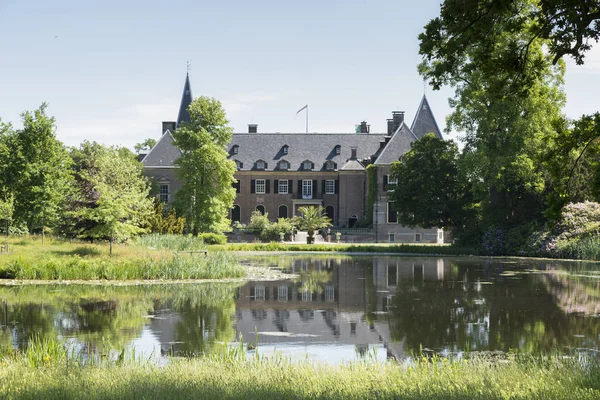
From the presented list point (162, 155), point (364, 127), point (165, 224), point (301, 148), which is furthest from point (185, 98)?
point (165, 224)

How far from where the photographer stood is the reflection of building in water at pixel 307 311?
42.7 ft

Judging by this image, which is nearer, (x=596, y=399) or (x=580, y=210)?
(x=596, y=399)

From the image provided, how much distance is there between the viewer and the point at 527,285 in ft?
71.6

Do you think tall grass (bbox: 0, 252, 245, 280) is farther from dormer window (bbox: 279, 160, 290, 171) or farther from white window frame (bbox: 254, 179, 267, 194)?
white window frame (bbox: 254, 179, 267, 194)

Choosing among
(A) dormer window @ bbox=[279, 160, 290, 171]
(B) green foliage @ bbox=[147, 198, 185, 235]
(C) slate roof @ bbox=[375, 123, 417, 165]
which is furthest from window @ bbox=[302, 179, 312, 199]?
(B) green foliage @ bbox=[147, 198, 185, 235]

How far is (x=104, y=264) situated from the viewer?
72.0ft

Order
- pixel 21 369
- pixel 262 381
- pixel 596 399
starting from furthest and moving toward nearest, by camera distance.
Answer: pixel 21 369, pixel 262 381, pixel 596 399

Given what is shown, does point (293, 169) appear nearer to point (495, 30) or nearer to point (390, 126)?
point (390, 126)

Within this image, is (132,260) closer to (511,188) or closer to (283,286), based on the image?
(283,286)

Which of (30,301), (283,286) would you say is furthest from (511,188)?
(30,301)

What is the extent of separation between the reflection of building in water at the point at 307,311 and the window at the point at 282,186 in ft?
129

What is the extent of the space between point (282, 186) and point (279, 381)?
5806 cm

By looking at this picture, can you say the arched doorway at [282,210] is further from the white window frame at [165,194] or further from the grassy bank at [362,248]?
the grassy bank at [362,248]

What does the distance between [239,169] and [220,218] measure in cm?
2126
